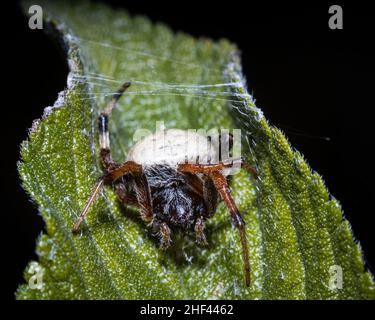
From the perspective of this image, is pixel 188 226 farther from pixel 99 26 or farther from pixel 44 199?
pixel 99 26

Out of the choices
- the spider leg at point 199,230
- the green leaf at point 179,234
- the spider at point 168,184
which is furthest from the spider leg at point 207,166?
the spider leg at point 199,230

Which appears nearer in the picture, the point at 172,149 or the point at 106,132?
the point at 172,149

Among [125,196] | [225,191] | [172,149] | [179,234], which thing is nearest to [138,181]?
[125,196]

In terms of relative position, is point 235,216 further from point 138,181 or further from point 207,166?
point 138,181

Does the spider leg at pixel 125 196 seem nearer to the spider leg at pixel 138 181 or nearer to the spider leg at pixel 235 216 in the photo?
the spider leg at pixel 138 181

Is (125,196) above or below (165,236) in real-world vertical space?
above

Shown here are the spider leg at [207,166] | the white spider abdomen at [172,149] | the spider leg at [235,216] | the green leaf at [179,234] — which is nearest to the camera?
the green leaf at [179,234]

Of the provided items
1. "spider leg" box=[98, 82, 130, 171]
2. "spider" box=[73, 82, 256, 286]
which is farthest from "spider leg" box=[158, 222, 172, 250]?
"spider leg" box=[98, 82, 130, 171]
